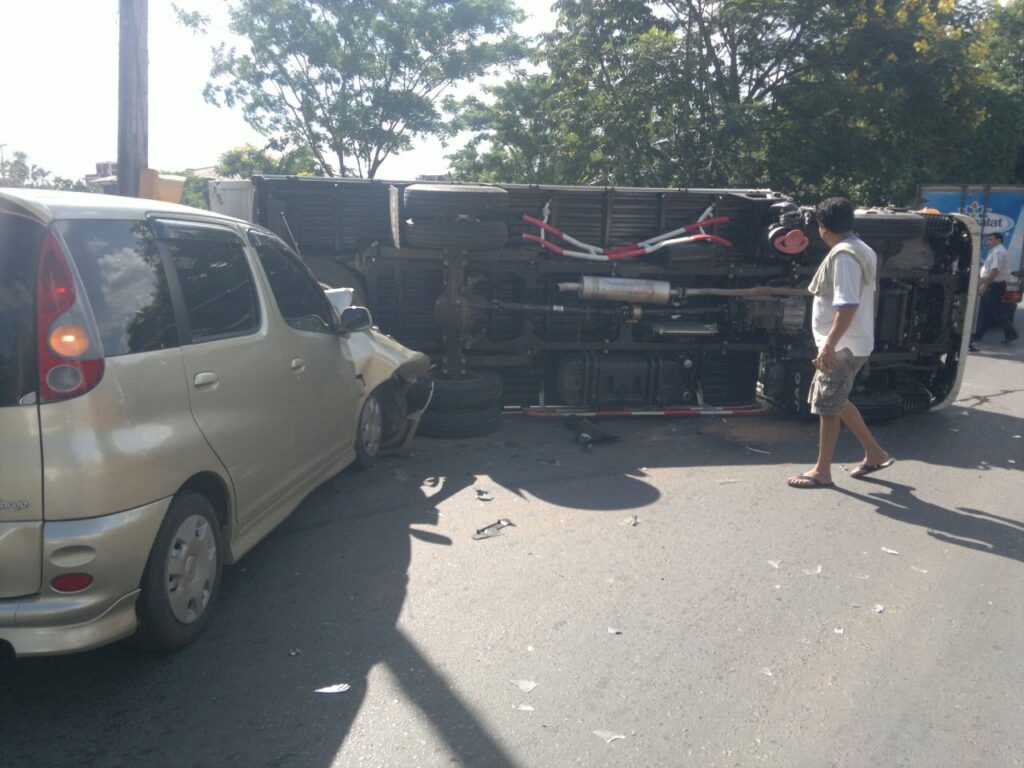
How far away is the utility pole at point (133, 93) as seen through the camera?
8805 millimetres

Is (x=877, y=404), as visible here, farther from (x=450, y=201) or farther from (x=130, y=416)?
(x=130, y=416)

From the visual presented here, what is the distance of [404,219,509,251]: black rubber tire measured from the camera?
295 inches

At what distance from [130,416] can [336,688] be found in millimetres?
1367

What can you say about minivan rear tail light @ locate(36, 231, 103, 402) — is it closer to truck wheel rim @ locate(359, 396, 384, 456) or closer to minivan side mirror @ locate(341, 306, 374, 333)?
minivan side mirror @ locate(341, 306, 374, 333)

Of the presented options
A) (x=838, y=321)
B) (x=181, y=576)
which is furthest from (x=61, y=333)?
(x=838, y=321)

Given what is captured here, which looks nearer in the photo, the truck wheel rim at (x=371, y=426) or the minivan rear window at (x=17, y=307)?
the minivan rear window at (x=17, y=307)

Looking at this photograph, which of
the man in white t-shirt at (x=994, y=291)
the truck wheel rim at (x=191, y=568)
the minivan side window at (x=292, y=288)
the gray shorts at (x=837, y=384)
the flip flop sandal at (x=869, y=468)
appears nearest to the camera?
the truck wheel rim at (x=191, y=568)

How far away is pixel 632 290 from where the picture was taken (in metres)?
8.16

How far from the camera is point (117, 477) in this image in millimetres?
3170

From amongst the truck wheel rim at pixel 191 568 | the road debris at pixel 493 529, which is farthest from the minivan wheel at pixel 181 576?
the road debris at pixel 493 529

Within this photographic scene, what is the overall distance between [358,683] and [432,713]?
384 mm

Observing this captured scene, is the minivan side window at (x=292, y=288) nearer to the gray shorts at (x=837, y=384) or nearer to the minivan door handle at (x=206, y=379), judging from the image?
the minivan door handle at (x=206, y=379)

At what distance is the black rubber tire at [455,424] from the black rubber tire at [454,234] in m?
1.49

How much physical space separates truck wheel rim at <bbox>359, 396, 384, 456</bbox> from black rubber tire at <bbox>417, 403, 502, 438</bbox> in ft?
2.85
